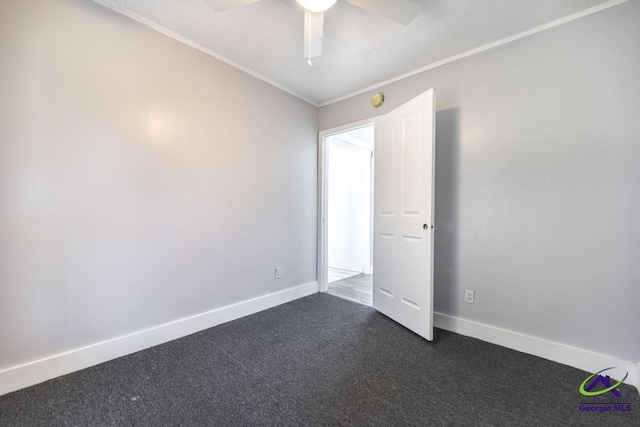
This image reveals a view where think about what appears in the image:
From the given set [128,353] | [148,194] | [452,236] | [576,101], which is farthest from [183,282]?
[576,101]

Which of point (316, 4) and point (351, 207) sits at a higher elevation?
point (316, 4)

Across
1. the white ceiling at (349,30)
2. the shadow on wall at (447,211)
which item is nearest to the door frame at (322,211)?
the white ceiling at (349,30)

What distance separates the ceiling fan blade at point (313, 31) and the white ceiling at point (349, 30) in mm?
165

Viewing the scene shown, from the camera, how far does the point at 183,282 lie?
7.18 feet

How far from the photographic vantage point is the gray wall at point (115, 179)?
1.52 meters

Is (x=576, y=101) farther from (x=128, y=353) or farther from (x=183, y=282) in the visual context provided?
(x=128, y=353)

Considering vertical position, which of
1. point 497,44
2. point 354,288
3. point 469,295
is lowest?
point 354,288

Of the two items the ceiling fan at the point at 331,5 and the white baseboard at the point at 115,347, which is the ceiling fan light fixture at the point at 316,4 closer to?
the ceiling fan at the point at 331,5

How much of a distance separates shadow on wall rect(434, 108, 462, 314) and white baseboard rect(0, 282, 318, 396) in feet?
5.72

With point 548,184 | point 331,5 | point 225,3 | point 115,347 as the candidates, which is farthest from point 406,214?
point 115,347

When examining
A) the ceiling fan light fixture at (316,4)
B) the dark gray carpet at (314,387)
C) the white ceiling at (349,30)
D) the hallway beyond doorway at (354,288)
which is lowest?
the hallway beyond doorway at (354,288)

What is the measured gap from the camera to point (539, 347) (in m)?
1.93

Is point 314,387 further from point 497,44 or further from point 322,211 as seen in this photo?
point 497,44

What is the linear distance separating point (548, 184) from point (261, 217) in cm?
243
